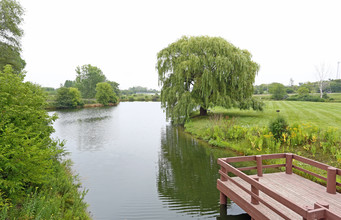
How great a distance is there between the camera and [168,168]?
34.6ft

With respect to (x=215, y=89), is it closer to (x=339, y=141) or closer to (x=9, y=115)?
(x=339, y=141)

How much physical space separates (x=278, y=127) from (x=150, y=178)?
8.18 m

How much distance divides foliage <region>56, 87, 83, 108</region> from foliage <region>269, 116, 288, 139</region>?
52.5 m

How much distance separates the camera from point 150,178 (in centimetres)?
938

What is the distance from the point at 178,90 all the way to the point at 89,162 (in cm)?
1266

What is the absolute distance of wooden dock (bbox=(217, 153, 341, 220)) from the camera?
405 centimetres

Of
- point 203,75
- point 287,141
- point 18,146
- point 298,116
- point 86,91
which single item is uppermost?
point 86,91

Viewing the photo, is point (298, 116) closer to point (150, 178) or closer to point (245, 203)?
point (150, 178)

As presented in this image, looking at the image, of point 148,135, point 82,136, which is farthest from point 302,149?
point 82,136

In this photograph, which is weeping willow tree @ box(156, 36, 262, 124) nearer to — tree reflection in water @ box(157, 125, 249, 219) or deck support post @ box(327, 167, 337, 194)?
tree reflection in water @ box(157, 125, 249, 219)

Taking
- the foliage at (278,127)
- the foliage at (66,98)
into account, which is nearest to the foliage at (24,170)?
the foliage at (278,127)

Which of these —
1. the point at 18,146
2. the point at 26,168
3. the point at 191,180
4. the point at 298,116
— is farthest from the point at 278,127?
the point at 18,146

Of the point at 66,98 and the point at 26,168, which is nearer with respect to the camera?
the point at 26,168

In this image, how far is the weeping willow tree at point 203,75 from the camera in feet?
67.1
